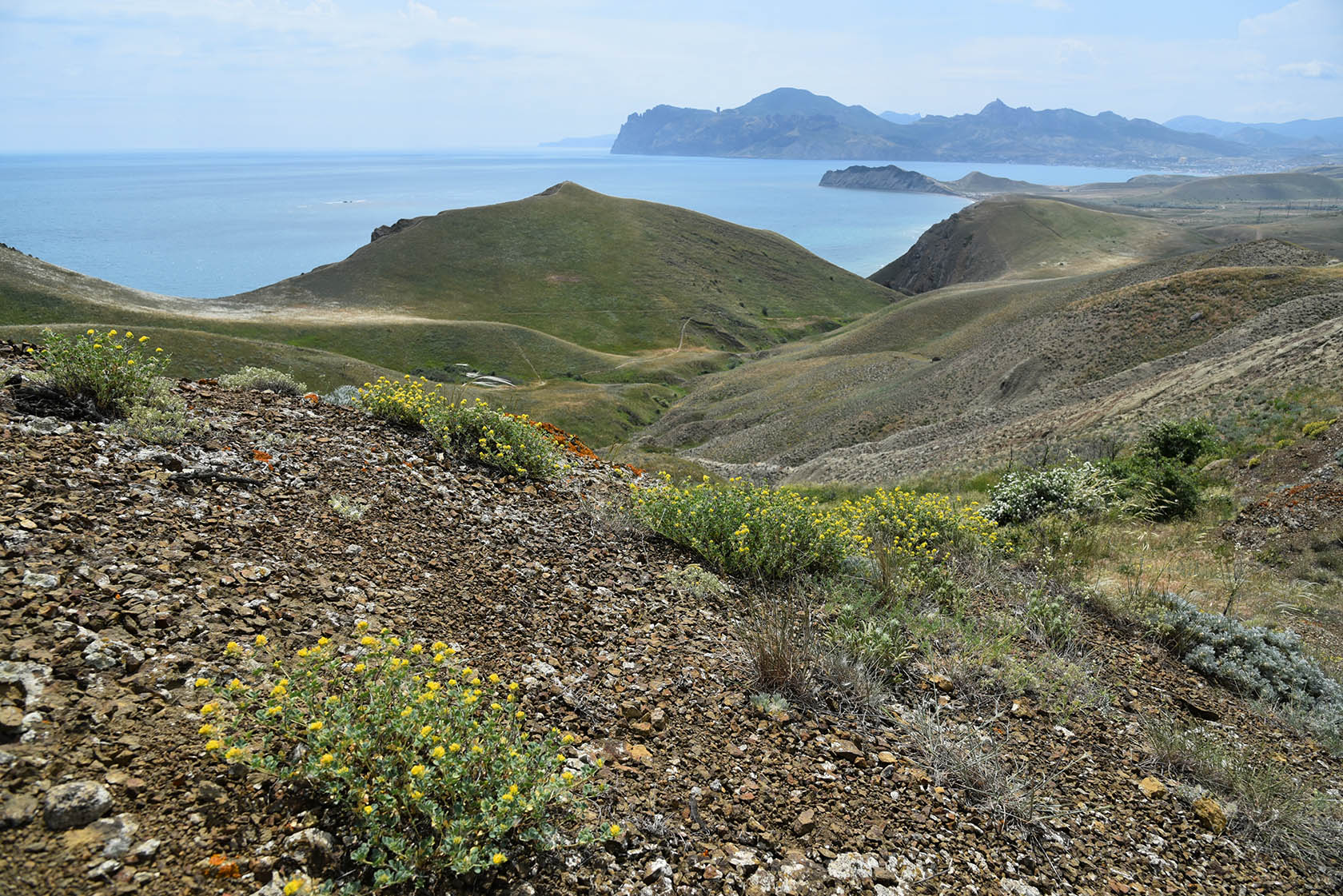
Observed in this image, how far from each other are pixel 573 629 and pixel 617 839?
1.89 meters

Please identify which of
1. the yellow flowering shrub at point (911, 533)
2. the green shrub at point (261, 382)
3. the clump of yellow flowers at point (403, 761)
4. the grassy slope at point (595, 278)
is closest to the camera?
the clump of yellow flowers at point (403, 761)

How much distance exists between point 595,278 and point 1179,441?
79.0 m

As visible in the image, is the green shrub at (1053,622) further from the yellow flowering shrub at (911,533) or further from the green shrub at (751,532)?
the green shrub at (751,532)

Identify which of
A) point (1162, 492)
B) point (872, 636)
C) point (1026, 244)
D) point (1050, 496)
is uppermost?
point (1026, 244)

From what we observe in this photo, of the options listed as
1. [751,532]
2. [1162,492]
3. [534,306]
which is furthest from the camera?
[534,306]

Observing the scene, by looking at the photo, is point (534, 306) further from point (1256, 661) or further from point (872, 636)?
point (1256, 661)

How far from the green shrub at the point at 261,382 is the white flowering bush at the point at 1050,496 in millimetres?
9345

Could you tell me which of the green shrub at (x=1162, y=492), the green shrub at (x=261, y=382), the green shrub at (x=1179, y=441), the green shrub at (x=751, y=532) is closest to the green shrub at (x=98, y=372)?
the green shrub at (x=261, y=382)

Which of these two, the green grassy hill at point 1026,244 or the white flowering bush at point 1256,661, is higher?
the green grassy hill at point 1026,244

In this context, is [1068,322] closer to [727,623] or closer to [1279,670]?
[1279,670]

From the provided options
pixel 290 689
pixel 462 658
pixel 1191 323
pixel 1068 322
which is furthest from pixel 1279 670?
pixel 1068 322

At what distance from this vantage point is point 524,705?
13.1ft

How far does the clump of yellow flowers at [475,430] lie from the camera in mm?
7637

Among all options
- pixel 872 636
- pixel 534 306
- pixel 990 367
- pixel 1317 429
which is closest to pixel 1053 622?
pixel 872 636
